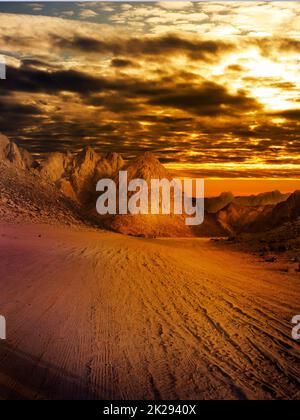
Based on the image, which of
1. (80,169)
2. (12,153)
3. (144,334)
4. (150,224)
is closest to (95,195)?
(80,169)

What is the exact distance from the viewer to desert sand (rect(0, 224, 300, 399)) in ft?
22.9

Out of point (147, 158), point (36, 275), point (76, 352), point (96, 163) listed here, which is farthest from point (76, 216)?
point (96, 163)

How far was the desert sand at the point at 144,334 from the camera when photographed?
6.97 m

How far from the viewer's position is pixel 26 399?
641 cm

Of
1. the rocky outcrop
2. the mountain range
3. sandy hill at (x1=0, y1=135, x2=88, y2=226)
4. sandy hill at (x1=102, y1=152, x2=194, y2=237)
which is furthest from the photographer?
the rocky outcrop

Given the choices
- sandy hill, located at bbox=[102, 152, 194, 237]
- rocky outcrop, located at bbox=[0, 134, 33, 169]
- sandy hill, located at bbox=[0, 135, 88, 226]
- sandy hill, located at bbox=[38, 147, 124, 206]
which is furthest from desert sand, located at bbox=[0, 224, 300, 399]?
rocky outcrop, located at bbox=[0, 134, 33, 169]

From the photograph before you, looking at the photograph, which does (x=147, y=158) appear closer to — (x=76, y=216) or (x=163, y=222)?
(x=163, y=222)

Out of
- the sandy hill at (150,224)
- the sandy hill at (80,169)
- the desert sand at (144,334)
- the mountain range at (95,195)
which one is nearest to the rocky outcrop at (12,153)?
the mountain range at (95,195)

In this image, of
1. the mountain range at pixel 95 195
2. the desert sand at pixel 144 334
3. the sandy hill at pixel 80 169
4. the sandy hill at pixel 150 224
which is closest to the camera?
the desert sand at pixel 144 334

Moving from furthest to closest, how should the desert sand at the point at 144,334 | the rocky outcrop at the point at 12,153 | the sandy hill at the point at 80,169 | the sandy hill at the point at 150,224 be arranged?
1. the sandy hill at the point at 80,169
2. the rocky outcrop at the point at 12,153
3. the sandy hill at the point at 150,224
4. the desert sand at the point at 144,334

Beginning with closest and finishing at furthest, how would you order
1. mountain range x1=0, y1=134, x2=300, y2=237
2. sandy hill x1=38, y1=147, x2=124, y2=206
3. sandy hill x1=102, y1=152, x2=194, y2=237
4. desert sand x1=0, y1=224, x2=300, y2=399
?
desert sand x1=0, y1=224, x2=300, y2=399, mountain range x1=0, y1=134, x2=300, y2=237, sandy hill x1=102, y1=152, x2=194, y2=237, sandy hill x1=38, y1=147, x2=124, y2=206

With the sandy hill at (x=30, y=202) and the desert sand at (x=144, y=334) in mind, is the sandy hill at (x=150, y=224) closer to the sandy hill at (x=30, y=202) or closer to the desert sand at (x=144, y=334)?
the sandy hill at (x=30, y=202)

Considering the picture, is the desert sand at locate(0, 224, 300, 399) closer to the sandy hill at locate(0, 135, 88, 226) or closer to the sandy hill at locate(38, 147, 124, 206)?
the sandy hill at locate(0, 135, 88, 226)

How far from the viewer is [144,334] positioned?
947 centimetres
